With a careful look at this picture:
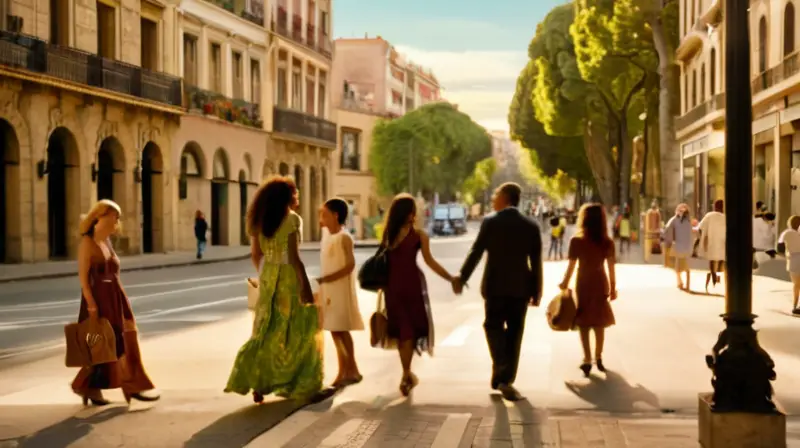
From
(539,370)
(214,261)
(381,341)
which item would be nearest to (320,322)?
(381,341)

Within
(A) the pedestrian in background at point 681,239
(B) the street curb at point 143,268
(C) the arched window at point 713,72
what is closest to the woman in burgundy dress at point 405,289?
(A) the pedestrian in background at point 681,239

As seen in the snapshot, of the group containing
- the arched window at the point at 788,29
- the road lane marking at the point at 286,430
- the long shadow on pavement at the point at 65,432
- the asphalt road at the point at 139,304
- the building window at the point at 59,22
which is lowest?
the asphalt road at the point at 139,304

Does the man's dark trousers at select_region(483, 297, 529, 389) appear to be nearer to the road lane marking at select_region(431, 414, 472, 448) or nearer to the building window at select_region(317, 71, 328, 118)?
the road lane marking at select_region(431, 414, 472, 448)

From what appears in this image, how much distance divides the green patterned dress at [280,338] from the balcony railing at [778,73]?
2248 centimetres

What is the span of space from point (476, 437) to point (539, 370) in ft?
10.7

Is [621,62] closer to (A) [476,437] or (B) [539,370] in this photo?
(B) [539,370]

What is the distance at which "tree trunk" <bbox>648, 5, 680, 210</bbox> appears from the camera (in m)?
42.2

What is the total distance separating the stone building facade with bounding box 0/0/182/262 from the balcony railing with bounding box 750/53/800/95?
60.1 ft

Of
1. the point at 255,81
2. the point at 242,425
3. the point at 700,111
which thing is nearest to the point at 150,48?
the point at 255,81

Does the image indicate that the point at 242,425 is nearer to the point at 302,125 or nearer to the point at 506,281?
the point at 506,281

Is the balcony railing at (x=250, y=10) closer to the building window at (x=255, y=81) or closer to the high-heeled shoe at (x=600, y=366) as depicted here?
the building window at (x=255, y=81)

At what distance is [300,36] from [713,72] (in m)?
20.5

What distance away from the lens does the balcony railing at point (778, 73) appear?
92.7ft

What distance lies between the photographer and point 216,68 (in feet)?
143
